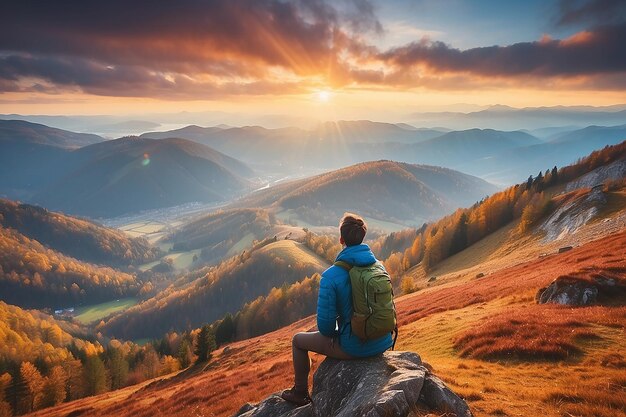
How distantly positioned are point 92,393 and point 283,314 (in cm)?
5848

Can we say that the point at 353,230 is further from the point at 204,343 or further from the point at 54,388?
the point at 54,388

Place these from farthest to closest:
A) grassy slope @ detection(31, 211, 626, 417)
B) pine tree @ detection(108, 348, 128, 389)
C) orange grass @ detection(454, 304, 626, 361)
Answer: pine tree @ detection(108, 348, 128, 389) → orange grass @ detection(454, 304, 626, 361) → grassy slope @ detection(31, 211, 626, 417)

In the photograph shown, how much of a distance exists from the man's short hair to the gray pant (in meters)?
2.88

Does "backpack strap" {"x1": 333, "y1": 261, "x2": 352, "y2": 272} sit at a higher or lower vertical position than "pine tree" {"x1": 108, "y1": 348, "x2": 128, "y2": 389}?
higher

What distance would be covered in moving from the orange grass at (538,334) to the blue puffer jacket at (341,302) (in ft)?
34.4

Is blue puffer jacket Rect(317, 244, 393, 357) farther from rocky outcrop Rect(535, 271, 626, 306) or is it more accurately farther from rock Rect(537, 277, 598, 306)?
rocky outcrop Rect(535, 271, 626, 306)

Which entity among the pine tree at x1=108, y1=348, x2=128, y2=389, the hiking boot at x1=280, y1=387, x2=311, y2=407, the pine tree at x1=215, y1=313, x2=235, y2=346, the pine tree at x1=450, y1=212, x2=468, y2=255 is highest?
the hiking boot at x1=280, y1=387, x2=311, y2=407

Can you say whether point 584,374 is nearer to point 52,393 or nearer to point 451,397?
point 451,397

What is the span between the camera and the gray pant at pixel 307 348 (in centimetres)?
990

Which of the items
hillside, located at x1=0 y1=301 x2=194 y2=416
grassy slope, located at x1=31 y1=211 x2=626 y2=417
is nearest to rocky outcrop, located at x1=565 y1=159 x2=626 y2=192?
grassy slope, located at x1=31 y1=211 x2=626 y2=417

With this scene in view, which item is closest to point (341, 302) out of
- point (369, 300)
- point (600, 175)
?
point (369, 300)

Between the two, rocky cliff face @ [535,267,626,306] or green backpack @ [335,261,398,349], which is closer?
green backpack @ [335,261,398,349]

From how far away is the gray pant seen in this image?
9.90m

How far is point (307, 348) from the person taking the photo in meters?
10.1
